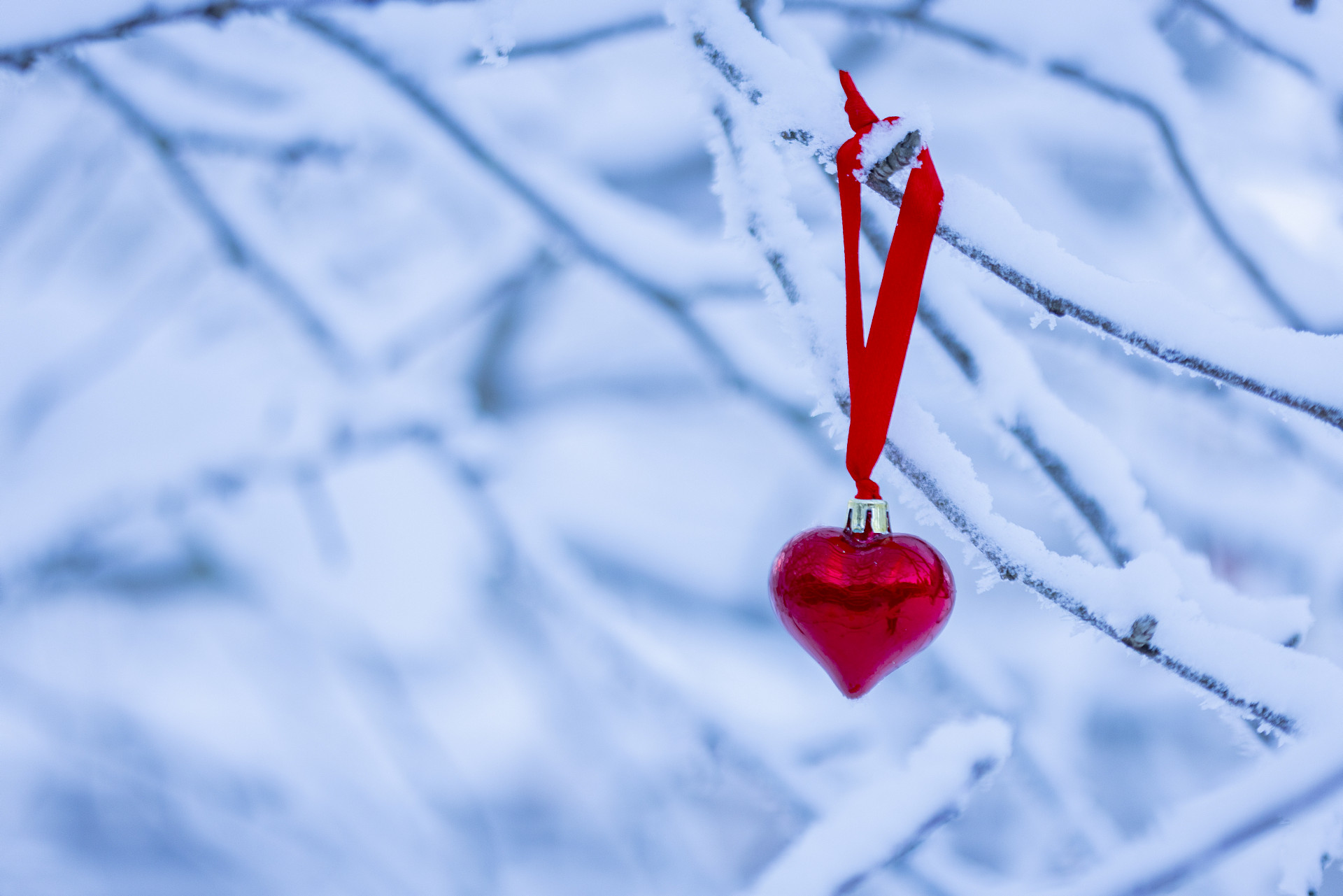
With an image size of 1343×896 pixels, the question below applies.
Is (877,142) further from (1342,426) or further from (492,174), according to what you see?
(492,174)

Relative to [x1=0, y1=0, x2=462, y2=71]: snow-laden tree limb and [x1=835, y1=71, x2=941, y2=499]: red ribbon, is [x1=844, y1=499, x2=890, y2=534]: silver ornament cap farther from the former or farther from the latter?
[x1=0, y1=0, x2=462, y2=71]: snow-laden tree limb

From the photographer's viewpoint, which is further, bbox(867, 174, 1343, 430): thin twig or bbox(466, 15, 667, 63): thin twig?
bbox(466, 15, 667, 63): thin twig

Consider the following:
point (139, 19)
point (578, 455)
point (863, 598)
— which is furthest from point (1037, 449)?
point (578, 455)

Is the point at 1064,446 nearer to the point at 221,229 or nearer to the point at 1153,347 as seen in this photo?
the point at 1153,347

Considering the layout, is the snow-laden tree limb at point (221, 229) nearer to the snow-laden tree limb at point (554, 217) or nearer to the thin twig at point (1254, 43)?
the snow-laden tree limb at point (554, 217)

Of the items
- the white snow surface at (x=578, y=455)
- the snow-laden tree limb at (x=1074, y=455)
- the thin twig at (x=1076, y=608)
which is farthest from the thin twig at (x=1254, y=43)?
the thin twig at (x=1076, y=608)

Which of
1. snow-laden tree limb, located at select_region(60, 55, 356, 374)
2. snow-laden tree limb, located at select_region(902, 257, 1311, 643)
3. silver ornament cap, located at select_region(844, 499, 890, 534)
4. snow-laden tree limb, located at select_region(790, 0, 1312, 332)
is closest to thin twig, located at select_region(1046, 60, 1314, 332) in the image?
snow-laden tree limb, located at select_region(790, 0, 1312, 332)

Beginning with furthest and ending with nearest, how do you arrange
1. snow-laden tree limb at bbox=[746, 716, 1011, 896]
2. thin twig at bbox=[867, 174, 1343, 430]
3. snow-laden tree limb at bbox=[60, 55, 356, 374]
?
snow-laden tree limb at bbox=[60, 55, 356, 374] → snow-laden tree limb at bbox=[746, 716, 1011, 896] → thin twig at bbox=[867, 174, 1343, 430]
